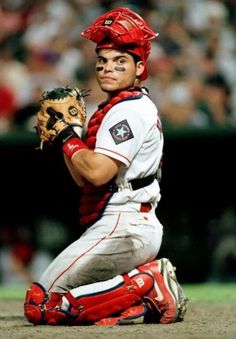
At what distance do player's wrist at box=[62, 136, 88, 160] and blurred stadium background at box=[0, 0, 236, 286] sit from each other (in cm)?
378

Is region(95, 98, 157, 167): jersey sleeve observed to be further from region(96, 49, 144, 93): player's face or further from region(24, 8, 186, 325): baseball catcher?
region(96, 49, 144, 93): player's face

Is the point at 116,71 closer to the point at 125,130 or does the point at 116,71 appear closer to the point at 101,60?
the point at 101,60

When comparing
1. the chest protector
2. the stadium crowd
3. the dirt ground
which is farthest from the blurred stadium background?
the chest protector

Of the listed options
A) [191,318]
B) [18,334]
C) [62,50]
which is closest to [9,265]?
[62,50]

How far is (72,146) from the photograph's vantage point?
4.78m

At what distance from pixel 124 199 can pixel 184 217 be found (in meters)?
4.24

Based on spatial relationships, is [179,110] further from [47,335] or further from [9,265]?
[47,335]

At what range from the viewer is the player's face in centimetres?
500

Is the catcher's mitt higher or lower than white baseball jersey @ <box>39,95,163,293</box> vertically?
higher

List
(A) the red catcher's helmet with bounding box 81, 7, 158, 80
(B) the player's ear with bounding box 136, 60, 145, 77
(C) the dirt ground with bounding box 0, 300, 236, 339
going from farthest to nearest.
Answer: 1. (B) the player's ear with bounding box 136, 60, 145, 77
2. (A) the red catcher's helmet with bounding box 81, 7, 158, 80
3. (C) the dirt ground with bounding box 0, 300, 236, 339

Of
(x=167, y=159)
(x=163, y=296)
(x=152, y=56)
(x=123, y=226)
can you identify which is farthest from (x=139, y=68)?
(x=152, y=56)

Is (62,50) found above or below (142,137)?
above

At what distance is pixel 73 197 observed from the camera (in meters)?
9.18

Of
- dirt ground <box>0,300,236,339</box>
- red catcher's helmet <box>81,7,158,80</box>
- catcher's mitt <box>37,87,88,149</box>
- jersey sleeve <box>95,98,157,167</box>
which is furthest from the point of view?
red catcher's helmet <box>81,7,158,80</box>
